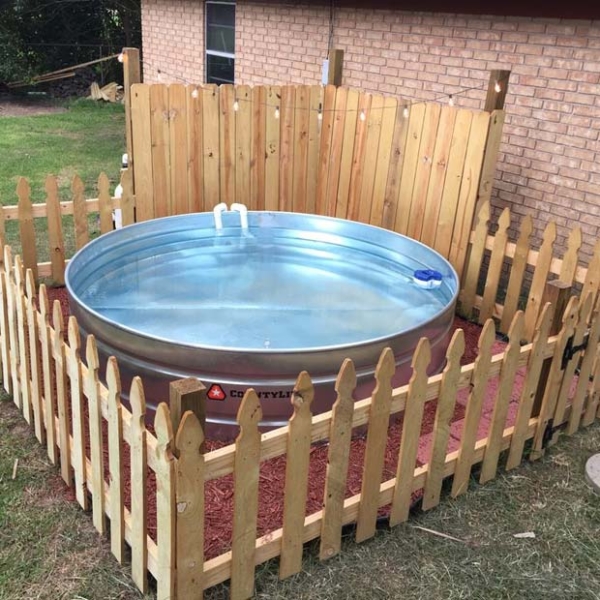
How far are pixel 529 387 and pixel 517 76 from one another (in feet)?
12.8

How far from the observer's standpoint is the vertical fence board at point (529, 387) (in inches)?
144

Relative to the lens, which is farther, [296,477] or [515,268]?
[515,268]

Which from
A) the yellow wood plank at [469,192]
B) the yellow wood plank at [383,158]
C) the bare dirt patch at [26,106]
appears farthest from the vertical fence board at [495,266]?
the bare dirt patch at [26,106]

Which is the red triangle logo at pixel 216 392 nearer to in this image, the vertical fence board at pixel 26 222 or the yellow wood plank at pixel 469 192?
the vertical fence board at pixel 26 222

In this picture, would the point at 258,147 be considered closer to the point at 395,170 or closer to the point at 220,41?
the point at 395,170

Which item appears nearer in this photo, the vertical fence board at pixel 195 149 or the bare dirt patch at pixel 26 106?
the vertical fence board at pixel 195 149

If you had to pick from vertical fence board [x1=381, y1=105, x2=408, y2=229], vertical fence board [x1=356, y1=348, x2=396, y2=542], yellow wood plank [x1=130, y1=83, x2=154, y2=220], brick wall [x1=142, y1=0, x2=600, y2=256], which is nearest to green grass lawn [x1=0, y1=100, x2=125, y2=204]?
yellow wood plank [x1=130, y1=83, x2=154, y2=220]

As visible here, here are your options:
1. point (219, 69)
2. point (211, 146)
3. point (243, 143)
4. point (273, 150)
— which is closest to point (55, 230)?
point (211, 146)

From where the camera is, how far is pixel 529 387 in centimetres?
383

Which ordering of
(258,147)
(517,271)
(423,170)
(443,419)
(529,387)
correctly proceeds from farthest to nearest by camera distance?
(258,147) < (423,170) < (517,271) < (529,387) < (443,419)

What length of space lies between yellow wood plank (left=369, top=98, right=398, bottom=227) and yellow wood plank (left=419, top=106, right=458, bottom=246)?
493 millimetres

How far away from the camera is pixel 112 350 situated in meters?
4.08

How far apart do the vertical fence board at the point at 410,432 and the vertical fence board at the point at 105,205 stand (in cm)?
361

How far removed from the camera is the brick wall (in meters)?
6.07
